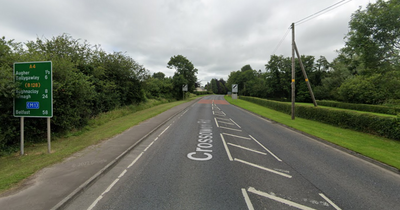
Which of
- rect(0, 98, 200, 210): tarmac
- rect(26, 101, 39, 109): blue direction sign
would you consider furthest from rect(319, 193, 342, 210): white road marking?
rect(26, 101, 39, 109): blue direction sign

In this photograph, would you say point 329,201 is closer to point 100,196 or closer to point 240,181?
point 240,181

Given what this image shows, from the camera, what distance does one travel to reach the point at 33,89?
6.73 meters

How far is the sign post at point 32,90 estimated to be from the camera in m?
Result: 6.68

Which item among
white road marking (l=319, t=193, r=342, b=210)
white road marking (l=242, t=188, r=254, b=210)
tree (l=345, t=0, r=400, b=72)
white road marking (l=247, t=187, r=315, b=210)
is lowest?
white road marking (l=319, t=193, r=342, b=210)

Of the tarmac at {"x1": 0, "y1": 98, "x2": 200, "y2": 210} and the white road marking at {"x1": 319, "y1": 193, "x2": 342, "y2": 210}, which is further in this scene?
the white road marking at {"x1": 319, "y1": 193, "x2": 342, "y2": 210}

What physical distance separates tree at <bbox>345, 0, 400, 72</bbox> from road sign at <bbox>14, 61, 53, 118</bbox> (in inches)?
774

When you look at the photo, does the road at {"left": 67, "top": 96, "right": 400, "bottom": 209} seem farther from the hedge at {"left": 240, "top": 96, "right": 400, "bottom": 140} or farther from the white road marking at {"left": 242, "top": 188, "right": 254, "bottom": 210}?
the hedge at {"left": 240, "top": 96, "right": 400, "bottom": 140}

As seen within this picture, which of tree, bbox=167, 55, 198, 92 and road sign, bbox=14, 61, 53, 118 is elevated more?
tree, bbox=167, 55, 198, 92

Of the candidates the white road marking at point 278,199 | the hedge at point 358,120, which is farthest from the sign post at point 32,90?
the hedge at point 358,120

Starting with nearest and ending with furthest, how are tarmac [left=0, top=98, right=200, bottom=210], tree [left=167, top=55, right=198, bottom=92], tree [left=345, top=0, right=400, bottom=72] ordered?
tarmac [left=0, top=98, right=200, bottom=210], tree [left=345, top=0, right=400, bottom=72], tree [left=167, top=55, right=198, bottom=92]

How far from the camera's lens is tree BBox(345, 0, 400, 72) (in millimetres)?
12656

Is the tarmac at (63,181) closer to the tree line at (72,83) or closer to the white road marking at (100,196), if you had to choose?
the white road marking at (100,196)

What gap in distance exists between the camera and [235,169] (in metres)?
5.39

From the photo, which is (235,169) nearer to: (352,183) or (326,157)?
(352,183)
